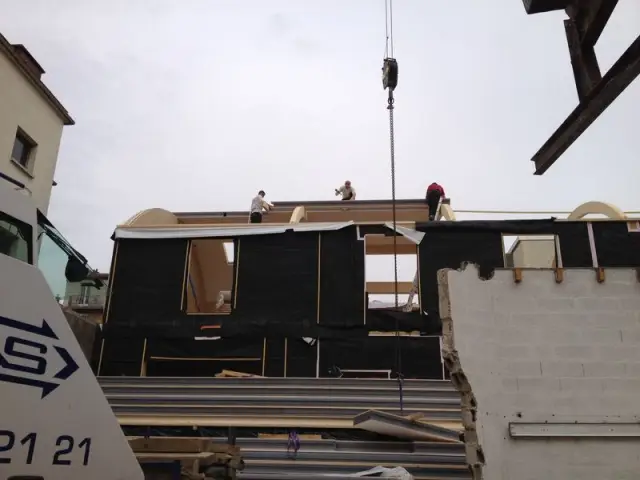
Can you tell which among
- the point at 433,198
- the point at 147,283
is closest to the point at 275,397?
the point at 147,283

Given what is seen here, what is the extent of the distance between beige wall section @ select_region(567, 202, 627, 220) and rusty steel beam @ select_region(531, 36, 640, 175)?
8.97 meters

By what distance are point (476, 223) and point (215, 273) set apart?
→ 8673 millimetres

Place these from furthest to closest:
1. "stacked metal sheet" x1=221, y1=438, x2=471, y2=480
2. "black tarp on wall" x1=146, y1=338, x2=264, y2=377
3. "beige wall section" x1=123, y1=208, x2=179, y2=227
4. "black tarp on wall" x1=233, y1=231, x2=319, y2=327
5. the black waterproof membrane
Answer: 1. "beige wall section" x1=123, y1=208, x2=179, y2=227
2. "black tarp on wall" x1=233, y1=231, x2=319, y2=327
3. "black tarp on wall" x1=146, y1=338, x2=264, y2=377
4. the black waterproof membrane
5. "stacked metal sheet" x1=221, y1=438, x2=471, y2=480

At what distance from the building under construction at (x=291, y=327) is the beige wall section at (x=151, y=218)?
0.25 ft

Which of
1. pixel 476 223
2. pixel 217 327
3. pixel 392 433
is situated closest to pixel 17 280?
pixel 392 433

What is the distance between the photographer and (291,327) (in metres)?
11.4

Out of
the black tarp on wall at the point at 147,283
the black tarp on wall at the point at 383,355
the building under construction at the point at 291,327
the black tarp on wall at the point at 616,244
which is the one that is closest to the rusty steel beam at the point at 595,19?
the building under construction at the point at 291,327

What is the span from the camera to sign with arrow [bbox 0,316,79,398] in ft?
12.7

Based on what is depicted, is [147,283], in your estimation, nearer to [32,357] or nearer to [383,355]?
[383,355]

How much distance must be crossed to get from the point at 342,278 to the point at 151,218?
5.15 m

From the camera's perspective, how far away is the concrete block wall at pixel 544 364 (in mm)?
7262

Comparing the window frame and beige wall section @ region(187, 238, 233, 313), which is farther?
beige wall section @ region(187, 238, 233, 313)

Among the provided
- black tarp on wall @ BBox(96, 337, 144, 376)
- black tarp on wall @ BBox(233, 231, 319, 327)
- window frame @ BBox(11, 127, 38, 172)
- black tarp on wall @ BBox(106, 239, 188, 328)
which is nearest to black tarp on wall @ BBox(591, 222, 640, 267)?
black tarp on wall @ BBox(233, 231, 319, 327)

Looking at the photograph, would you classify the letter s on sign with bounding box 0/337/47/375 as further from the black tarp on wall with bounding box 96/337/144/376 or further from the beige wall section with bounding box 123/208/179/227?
the beige wall section with bounding box 123/208/179/227
